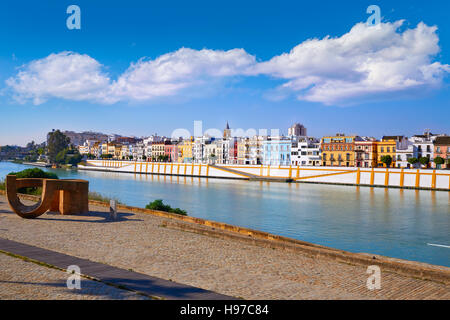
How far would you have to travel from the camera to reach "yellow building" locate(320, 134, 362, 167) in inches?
3720

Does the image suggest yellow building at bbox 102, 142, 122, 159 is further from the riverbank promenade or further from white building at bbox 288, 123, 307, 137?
the riverbank promenade

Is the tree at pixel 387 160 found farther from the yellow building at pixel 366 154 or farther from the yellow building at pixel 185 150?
the yellow building at pixel 185 150

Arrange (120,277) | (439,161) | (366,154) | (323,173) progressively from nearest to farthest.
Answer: (120,277)
(439,161)
(323,173)
(366,154)

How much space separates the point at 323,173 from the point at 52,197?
69864mm

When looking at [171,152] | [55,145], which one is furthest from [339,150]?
[55,145]

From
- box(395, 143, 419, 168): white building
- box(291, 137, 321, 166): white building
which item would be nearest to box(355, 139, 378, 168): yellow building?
box(395, 143, 419, 168): white building

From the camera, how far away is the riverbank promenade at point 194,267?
788 cm

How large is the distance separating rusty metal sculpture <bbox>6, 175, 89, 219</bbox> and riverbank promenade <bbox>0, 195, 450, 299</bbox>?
199 centimetres

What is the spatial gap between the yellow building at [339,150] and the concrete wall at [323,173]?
1370 centimetres

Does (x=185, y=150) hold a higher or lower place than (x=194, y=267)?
higher

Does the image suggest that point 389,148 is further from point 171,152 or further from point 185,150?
point 171,152

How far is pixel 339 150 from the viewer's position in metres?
96.4
